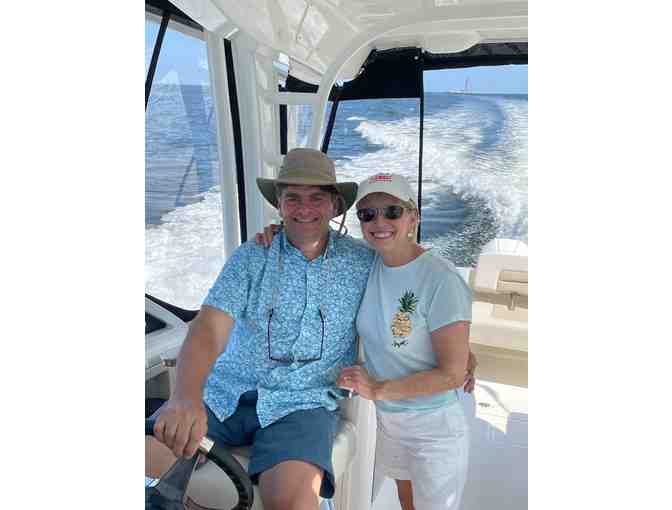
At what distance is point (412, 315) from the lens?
1.97m

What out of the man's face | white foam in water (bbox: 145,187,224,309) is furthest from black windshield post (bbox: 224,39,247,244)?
the man's face

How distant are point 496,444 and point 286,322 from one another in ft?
6.87

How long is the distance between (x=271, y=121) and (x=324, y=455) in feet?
8.16

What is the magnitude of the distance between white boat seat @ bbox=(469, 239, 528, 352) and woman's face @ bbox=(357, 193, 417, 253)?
149 inches

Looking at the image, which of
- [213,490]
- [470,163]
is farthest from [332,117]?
[470,163]

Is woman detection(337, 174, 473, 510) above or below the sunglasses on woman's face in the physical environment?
below

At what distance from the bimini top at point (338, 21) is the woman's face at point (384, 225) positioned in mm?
1045

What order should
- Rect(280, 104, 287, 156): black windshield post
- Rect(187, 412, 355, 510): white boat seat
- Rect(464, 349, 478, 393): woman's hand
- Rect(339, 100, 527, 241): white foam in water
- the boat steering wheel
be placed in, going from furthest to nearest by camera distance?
Rect(339, 100, 527, 241): white foam in water, Rect(280, 104, 287, 156): black windshield post, Rect(464, 349, 478, 393): woman's hand, Rect(187, 412, 355, 510): white boat seat, the boat steering wheel

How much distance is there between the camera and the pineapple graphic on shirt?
Answer: 6.48 feet

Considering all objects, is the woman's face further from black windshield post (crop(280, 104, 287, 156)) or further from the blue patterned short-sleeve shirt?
black windshield post (crop(280, 104, 287, 156))

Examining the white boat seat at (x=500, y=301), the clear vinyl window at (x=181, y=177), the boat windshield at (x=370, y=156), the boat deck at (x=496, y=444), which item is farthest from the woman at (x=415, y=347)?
the white boat seat at (x=500, y=301)
